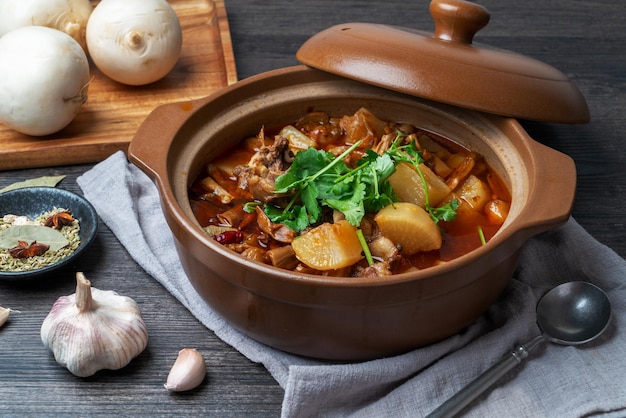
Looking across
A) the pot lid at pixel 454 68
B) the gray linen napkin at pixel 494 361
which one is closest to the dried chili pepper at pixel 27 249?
the gray linen napkin at pixel 494 361

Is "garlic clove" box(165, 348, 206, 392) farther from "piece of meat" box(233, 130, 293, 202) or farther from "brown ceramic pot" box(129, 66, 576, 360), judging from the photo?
"piece of meat" box(233, 130, 293, 202)

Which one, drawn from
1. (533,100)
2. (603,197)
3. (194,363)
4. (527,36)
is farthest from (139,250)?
(527,36)

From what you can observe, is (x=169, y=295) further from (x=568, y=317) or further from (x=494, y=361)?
(x=568, y=317)

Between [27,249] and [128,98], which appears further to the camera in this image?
[128,98]

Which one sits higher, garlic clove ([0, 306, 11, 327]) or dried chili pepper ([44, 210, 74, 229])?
dried chili pepper ([44, 210, 74, 229])

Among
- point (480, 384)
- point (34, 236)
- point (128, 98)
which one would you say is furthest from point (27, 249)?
point (480, 384)

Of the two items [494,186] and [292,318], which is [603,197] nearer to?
[494,186]

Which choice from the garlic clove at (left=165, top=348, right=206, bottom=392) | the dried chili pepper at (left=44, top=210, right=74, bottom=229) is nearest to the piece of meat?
the garlic clove at (left=165, top=348, right=206, bottom=392)

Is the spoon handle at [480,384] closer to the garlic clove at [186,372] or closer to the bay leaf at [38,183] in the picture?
the garlic clove at [186,372]
